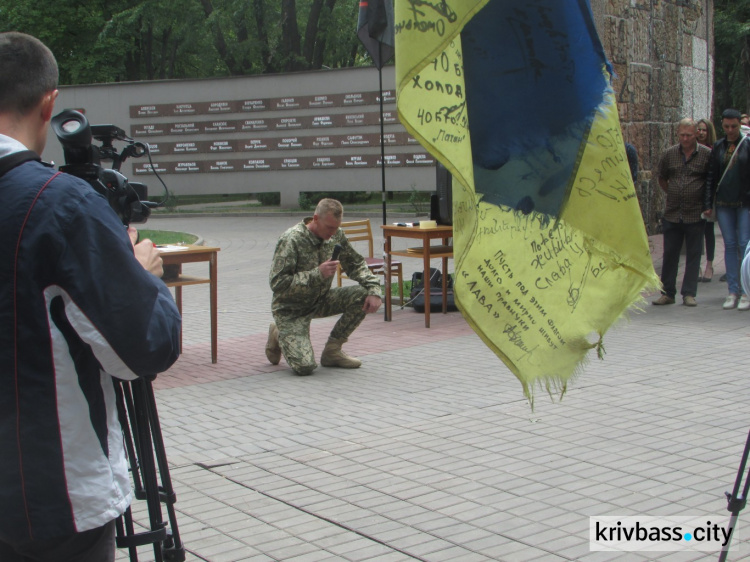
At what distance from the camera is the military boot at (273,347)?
7.52 m

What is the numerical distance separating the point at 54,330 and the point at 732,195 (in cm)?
886

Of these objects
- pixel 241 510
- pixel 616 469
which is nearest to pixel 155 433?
pixel 241 510

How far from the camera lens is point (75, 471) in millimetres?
1908

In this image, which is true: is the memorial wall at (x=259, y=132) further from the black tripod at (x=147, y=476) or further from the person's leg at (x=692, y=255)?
the black tripod at (x=147, y=476)

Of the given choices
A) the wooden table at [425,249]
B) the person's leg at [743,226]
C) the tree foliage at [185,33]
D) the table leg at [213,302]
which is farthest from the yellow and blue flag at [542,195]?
the tree foliage at [185,33]

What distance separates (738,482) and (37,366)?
242 centimetres

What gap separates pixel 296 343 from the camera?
23.5 feet

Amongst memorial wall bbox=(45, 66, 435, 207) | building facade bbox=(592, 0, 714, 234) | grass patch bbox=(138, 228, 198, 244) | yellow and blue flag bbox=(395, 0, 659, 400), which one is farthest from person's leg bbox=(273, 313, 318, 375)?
memorial wall bbox=(45, 66, 435, 207)

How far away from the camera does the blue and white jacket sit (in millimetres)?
1856

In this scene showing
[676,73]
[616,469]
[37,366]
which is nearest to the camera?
[37,366]

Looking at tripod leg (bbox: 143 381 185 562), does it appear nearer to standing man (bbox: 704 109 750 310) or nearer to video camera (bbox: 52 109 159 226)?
video camera (bbox: 52 109 159 226)

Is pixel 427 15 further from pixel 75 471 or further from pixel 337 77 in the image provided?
pixel 337 77

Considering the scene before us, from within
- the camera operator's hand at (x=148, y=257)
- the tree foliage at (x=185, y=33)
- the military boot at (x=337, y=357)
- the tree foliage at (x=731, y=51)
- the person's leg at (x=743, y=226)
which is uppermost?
the tree foliage at (x=185, y=33)

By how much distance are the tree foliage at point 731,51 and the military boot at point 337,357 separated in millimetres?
23248
